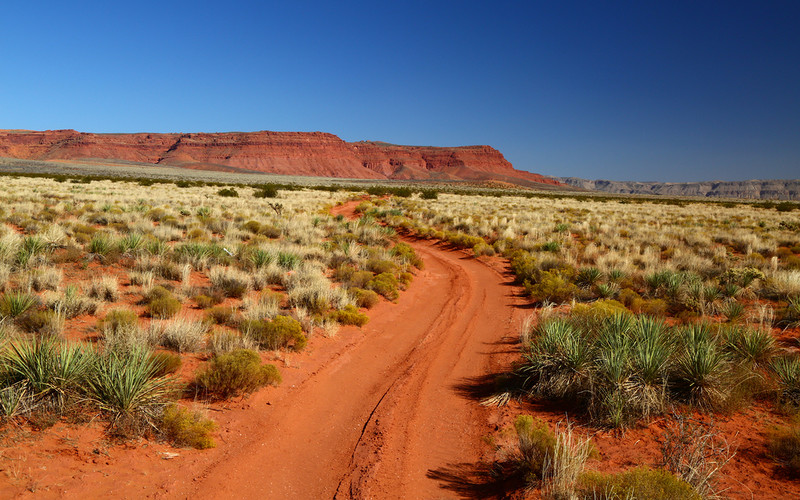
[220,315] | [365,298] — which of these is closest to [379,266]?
[365,298]

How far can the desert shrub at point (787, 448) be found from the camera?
3.35 meters

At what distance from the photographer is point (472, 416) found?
15.5ft

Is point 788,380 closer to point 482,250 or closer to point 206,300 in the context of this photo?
point 206,300

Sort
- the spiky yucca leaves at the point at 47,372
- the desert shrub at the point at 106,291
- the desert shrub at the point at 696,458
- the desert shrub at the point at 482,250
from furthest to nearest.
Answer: the desert shrub at the point at 482,250, the desert shrub at the point at 106,291, the spiky yucca leaves at the point at 47,372, the desert shrub at the point at 696,458

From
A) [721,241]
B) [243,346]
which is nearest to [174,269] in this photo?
[243,346]

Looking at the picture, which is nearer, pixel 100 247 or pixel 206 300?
pixel 206 300

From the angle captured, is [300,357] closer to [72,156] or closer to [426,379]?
[426,379]

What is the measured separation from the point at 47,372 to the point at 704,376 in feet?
21.2

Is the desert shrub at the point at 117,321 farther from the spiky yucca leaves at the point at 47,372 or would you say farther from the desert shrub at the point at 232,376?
the desert shrub at the point at 232,376

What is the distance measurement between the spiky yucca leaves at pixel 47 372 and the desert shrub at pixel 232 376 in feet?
3.77

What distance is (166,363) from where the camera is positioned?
4785 mm

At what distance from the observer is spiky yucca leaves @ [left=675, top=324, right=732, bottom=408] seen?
4.27m

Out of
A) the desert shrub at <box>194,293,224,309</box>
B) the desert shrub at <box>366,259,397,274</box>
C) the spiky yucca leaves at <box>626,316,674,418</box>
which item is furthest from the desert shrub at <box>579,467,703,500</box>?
the desert shrub at <box>366,259,397,274</box>

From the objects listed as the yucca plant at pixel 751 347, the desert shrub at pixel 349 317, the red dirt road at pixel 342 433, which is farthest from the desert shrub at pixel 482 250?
the yucca plant at pixel 751 347
